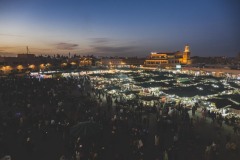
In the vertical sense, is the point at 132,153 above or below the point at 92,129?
below

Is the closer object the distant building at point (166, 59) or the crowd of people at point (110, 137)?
the crowd of people at point (110, 137)

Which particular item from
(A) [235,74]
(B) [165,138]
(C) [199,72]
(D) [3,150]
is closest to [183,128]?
(B) [165,138]

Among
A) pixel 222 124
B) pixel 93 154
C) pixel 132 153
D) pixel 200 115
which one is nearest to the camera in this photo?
pixel 93 154

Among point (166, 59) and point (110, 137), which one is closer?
point (110, 137)

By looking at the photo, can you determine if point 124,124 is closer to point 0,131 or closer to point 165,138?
point 165,138

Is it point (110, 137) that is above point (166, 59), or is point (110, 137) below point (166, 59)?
below

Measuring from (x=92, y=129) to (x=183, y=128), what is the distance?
7.47m

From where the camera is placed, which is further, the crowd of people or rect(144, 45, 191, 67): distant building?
rect(144, 45, 191, 67): distant building

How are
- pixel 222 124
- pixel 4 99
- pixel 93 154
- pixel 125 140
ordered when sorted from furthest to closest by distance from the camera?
pixel 4 99 < pixel 222 124 < pixel 125 140 < pixel 93 154

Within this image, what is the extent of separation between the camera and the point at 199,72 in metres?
67.9

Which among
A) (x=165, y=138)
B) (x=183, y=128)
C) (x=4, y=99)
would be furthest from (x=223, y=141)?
(x=4, y=99)

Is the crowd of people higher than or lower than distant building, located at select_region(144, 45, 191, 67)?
lower

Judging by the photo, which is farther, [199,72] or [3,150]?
[199,72]

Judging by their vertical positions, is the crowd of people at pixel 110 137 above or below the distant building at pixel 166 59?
below
